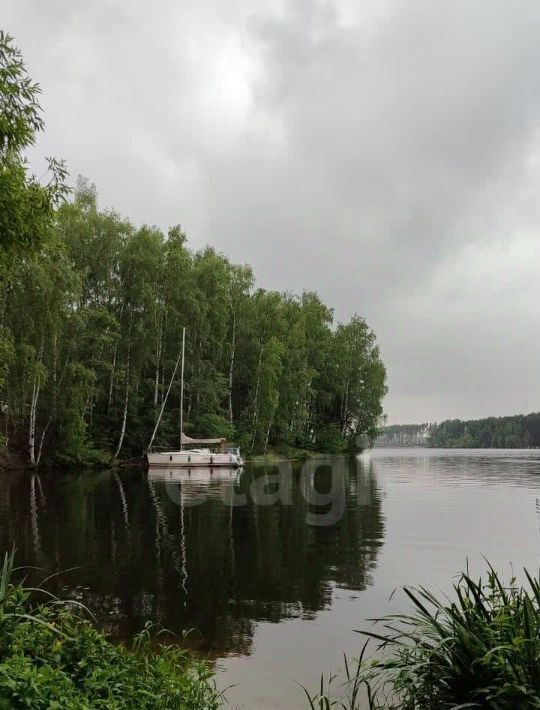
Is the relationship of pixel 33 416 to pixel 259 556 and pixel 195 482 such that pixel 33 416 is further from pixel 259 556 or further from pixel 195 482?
pixel 259 556

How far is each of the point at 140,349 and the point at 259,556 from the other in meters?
33.6

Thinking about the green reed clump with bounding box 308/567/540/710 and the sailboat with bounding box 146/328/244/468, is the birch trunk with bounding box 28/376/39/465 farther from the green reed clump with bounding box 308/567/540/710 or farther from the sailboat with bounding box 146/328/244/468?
the green reed clump with bounding box 308/567/540/710

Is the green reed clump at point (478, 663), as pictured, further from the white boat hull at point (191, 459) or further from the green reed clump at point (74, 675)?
the white boat hull at point (191, 459)

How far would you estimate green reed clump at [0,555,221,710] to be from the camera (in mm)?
3496

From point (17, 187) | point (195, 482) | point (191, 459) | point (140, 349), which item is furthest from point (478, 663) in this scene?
point (140, 349)

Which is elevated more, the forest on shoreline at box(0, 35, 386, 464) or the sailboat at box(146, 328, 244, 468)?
the forest on shoreline at box(0, 35, 386, 464)

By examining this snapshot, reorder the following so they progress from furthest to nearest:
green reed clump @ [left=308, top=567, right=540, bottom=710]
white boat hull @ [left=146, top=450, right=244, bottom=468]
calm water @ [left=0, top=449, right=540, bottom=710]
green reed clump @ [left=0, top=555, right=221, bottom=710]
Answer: white boat hull @ [left=146, top=450, right=244, bottom=468]
calm water @ [left=0, top=449, right=540, bottom=710]
green reed clump @ [left=308, top=567, right=540, bottom=710]
green reed clump @ [left=0, top=555, right=221, bottom=710]

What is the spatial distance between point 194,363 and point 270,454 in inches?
571

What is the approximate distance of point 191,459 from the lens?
42188mm

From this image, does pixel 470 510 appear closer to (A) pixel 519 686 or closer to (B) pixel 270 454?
(A) pixel 519 686

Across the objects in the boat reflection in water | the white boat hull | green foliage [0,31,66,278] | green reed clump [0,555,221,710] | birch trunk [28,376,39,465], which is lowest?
the boat reflection in water

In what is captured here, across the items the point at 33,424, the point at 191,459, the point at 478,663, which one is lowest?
the point at 191,459

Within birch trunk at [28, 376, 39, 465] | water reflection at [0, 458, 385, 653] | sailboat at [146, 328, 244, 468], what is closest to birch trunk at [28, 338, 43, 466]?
birch trunk at [28, 376, 39, 465]

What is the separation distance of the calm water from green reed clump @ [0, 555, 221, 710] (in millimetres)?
1560
